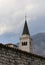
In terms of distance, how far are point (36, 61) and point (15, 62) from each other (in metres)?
1.43

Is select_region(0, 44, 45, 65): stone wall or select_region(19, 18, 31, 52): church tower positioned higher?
select_region(19, 18, 31, 52): church tower

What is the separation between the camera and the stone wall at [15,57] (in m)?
10.0

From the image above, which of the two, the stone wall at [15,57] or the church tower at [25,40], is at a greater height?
the church tower at [25,40]

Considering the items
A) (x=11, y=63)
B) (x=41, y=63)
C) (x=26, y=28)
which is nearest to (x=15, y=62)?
(x=11, y=63)

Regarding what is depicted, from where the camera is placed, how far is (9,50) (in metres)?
10.3

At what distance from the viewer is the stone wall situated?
32.9 feet

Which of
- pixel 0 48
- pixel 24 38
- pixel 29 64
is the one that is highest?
pixel 24 38

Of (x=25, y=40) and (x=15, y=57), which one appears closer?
(x=15, y=57)

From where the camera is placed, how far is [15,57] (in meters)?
10.5

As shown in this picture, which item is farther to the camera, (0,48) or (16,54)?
(16,54)

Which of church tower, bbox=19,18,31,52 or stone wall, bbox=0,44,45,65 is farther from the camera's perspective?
church tower, bbox=19,18,31,52

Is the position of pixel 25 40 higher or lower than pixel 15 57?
higher

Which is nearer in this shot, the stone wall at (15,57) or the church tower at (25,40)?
the stone wall at (15,57)

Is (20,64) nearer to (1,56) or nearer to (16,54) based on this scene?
(16,54)
